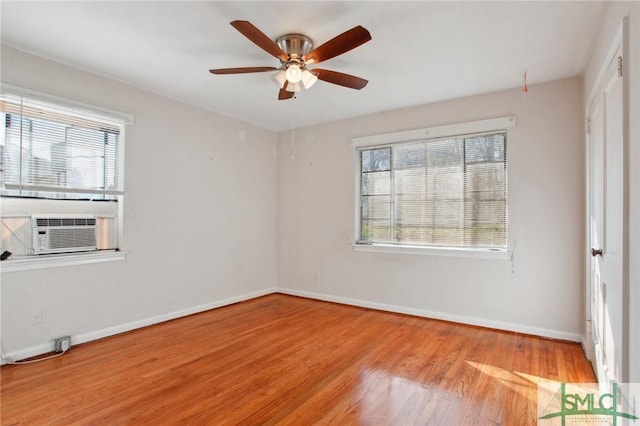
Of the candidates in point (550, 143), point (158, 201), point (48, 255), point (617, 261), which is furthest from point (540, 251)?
point (48, 255)

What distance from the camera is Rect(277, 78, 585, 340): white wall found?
10.7 feet

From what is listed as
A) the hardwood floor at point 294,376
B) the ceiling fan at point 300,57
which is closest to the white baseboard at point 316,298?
the hardwood floor at point 294,376

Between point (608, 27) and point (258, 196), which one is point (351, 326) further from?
point (608, 27)

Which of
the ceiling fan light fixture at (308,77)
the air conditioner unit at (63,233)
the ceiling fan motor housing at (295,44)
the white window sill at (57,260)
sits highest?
the ceiling fan motor housing at (295,44)

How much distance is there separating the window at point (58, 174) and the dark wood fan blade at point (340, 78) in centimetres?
223

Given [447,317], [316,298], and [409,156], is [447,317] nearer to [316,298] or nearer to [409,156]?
[316,298]

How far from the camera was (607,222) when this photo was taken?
2.08 meters

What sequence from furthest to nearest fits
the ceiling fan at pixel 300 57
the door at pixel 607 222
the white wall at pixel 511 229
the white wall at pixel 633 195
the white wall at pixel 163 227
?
the white wall at pixel 511 229 → the white wall at pixel 163 227 → the ceiling fan at pixel 300 57 → the door at pixel 607 222 → the white wall at pixel 633 195

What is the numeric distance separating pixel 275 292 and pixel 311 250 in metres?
0.99

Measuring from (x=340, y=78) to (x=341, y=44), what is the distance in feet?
1.58

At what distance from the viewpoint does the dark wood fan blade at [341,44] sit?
2.04 metres

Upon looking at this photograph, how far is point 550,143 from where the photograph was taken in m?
3.35

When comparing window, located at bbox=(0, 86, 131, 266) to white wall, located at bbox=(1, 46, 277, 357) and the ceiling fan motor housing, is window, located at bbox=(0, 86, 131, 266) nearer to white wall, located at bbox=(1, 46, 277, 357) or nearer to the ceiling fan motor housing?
white wall, located at bbox=(1, 46, 277, 357)

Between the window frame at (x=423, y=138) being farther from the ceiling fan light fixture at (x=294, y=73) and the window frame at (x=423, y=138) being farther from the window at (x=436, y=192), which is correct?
the ceiling fan light fixture at (x=294, y=73)
